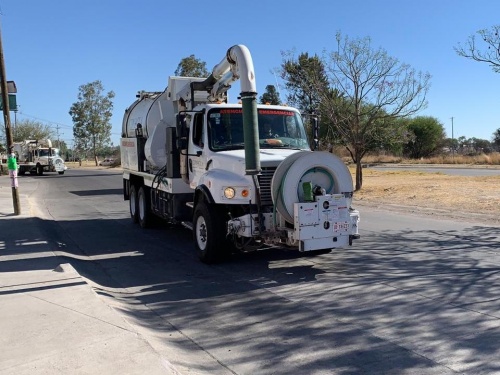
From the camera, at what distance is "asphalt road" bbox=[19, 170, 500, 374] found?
166 inches

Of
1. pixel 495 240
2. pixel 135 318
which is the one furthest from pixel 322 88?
pixel 135 318

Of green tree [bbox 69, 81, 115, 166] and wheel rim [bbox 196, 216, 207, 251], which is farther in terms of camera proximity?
green tree [bbox 69, 81, 115, 166]

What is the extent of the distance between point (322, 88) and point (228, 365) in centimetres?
1911

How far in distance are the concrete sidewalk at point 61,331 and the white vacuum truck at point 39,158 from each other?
142 feet

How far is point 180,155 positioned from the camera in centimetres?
954

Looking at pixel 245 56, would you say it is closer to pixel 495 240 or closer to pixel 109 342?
pixel 109 342

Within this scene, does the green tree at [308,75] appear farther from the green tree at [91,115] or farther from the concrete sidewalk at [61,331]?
the green tree at [91,115]

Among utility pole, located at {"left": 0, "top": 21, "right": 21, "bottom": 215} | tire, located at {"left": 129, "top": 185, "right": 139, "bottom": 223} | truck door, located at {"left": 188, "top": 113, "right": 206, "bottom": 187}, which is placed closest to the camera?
truck door, located at {"left": 188, "top": 113, "right": 206, "bottom": 187}

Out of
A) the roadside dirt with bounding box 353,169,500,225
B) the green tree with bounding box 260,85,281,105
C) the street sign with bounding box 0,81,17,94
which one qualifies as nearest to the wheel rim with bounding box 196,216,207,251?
the green tree with bounding box 260,85,281,105

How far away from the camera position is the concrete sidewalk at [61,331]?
3.88 metres

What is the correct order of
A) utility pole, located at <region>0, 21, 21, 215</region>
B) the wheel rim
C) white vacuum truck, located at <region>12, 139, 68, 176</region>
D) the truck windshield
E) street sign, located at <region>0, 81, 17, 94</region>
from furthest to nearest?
1. white vacuum truck, located at <region>12, 139, 68, 176</region>
2. street sign, located at <region>0, 81, 17, 94</region>
3. utility pole, located at <region>0, 21, 21, 215</region>
4. the truck windshield
5. the wheel rim

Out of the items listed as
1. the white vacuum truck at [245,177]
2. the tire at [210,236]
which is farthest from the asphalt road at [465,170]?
the tire at [210,236]

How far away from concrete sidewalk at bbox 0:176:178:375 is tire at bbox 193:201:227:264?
2033 millimetres

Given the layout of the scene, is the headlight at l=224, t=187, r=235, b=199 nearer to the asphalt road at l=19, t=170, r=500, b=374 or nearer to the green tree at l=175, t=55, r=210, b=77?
the asphalt road at l=19, t=170, r=500, b=374
